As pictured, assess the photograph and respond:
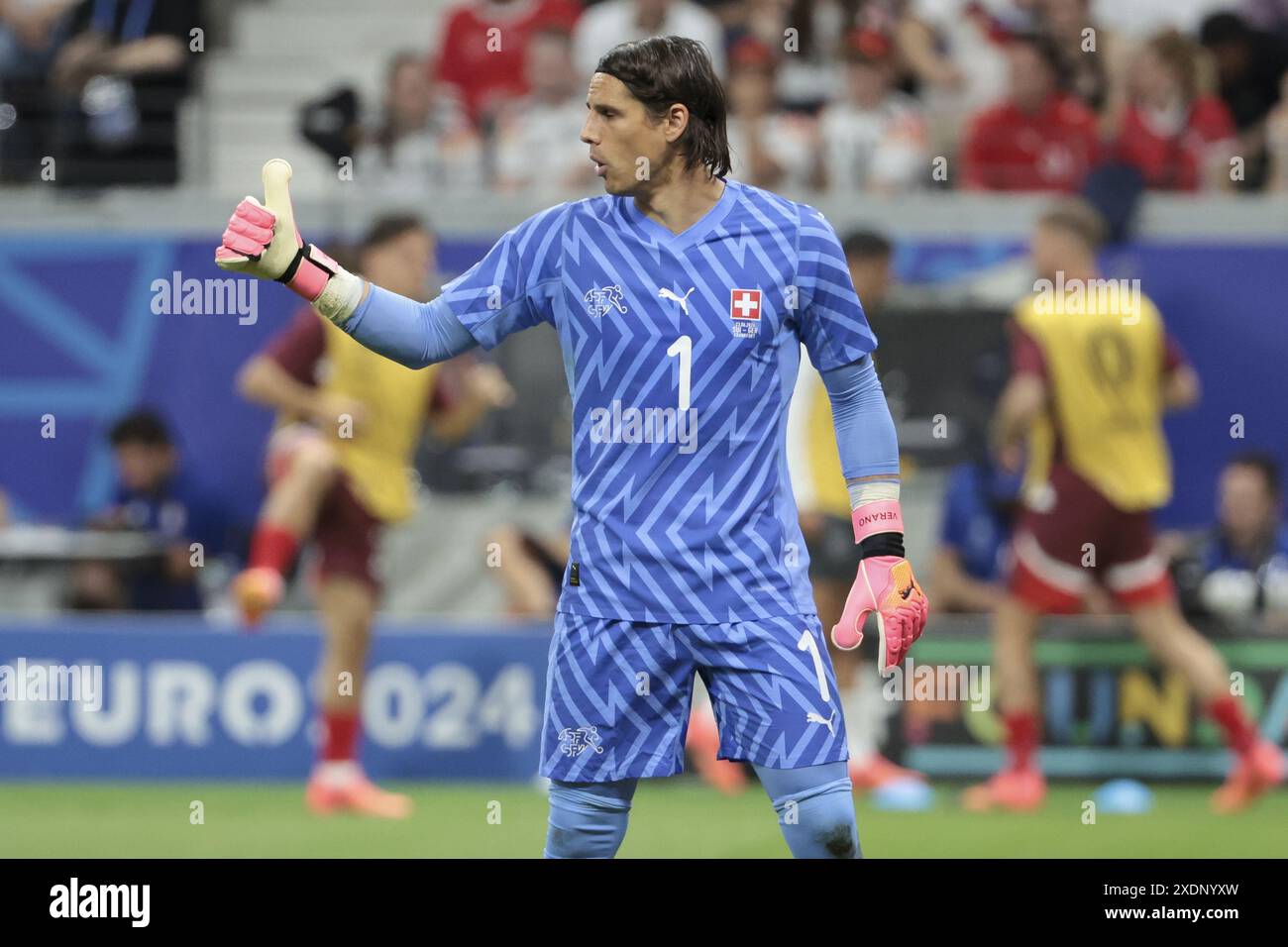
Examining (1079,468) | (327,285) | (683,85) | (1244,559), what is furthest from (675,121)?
(1244,559)

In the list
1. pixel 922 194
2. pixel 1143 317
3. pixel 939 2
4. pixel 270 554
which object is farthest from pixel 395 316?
pixel 939 2

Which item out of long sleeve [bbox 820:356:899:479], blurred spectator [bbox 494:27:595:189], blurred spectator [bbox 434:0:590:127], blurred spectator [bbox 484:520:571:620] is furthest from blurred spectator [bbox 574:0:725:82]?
long sleeve [bbox 820:356:899:479]

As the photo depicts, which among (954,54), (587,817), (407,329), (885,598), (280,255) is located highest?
(954,54)

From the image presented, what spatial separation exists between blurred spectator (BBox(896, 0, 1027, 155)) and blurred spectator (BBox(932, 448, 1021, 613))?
242 centimetres

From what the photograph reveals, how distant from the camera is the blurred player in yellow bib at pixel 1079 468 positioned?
8.60m

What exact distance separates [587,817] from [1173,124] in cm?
819

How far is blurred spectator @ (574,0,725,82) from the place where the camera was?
1174cm

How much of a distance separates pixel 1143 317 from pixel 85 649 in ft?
15.7

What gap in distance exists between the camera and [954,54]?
1248 centimetres

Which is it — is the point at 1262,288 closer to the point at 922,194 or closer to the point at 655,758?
the point at 922,194

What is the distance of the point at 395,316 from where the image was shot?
4.58 m

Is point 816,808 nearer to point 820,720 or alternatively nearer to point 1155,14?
point 820,720
